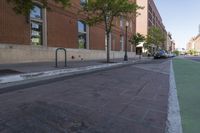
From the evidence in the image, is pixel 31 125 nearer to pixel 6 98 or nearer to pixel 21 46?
pixel 6 98

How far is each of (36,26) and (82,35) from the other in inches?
354

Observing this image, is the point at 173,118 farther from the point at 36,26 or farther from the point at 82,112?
the point at 36,26

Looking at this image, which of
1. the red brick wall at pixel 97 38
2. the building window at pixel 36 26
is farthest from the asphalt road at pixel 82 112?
the red brick wall at pixel 97 38

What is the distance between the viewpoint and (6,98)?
5.98 metres

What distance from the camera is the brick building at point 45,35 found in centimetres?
1656

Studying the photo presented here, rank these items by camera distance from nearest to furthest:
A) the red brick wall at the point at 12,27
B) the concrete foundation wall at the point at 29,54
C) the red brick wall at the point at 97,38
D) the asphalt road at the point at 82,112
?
1. the asphalt road at the point at 82,112
2. the concrete foundation wall at the point at 29,54
3. the red brick wall at the point at 12,27
4. the red brick wall at the point at 97,38

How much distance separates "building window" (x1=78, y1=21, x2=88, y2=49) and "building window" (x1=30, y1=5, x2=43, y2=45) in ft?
23.8

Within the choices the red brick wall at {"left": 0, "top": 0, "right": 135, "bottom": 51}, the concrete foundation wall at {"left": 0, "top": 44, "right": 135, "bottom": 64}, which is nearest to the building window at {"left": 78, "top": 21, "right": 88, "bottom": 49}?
the red brick wall at {"left": 0, "top": 0, "right": 135, "bottom": 51}

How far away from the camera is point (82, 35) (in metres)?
28.5

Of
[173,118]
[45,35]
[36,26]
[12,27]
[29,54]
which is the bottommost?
[173,118]

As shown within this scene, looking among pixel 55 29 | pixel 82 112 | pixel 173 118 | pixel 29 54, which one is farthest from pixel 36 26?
pixel 173 118

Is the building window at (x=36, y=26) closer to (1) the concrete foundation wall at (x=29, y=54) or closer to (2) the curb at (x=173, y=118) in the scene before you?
(1) the concrete foundation wall at (x=29, y=54)

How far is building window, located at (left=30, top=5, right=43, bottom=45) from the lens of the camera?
19478 mm

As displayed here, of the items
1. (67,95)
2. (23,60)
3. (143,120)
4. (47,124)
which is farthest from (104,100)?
(23,60)
